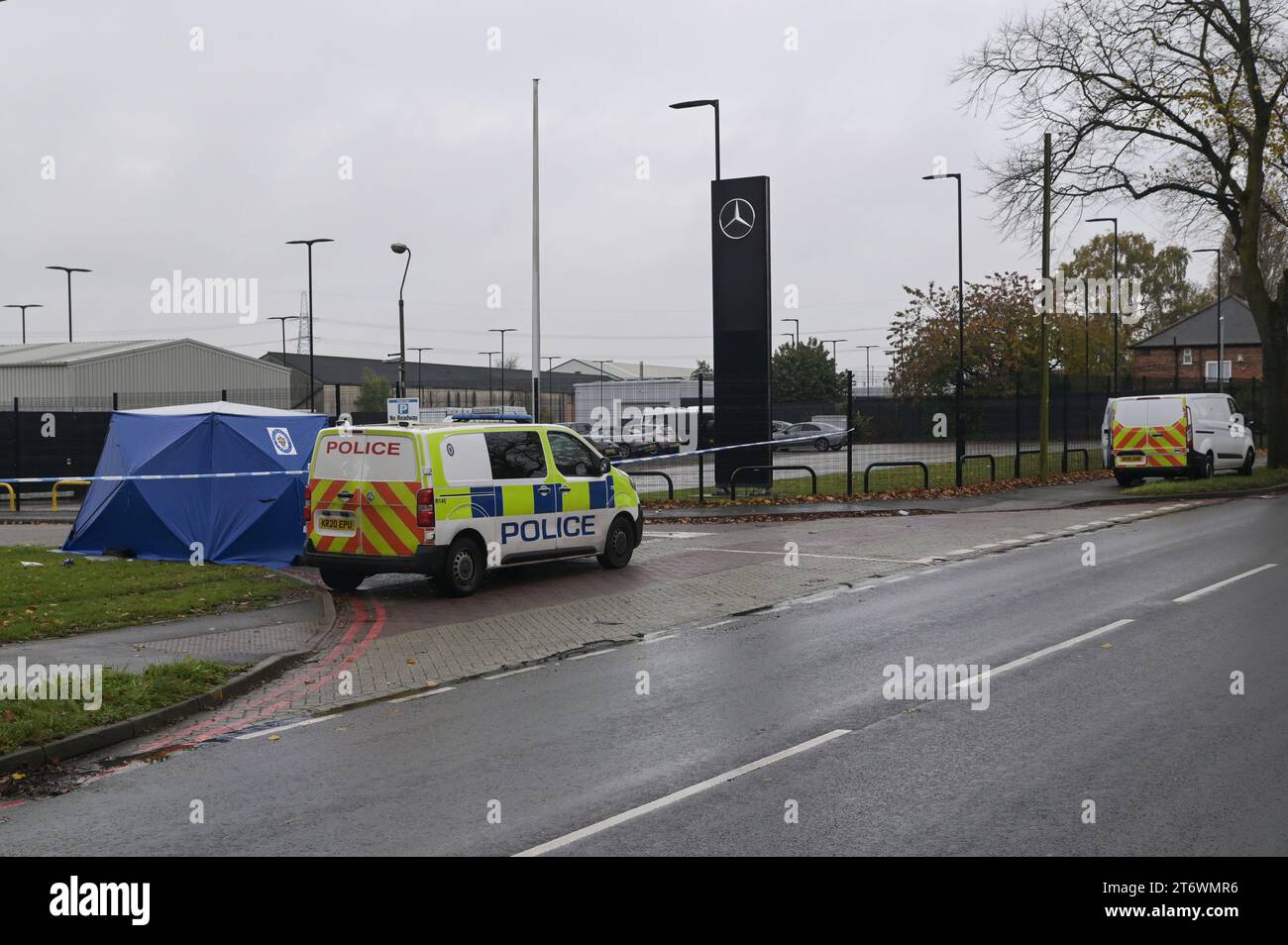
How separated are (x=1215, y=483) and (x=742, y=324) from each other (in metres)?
10.5

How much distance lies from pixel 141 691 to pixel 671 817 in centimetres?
438

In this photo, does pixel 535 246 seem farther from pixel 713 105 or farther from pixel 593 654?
pixel 593 654

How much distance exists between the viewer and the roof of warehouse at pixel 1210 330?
81.2m

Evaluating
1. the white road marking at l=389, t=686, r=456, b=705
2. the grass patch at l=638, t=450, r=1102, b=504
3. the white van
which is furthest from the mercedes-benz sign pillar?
the white road marking at l=389, t=686, r=456, b=705

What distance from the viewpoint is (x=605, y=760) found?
713 centimetres

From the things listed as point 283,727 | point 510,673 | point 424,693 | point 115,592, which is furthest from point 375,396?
point 283,727

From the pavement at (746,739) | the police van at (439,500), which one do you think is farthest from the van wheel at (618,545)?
the pavement at (746,739)

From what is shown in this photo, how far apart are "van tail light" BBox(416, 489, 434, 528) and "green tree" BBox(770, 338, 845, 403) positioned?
199ft

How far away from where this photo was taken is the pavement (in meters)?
5.87

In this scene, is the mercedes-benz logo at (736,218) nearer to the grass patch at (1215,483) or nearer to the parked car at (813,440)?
the grass patch at (1215,483)

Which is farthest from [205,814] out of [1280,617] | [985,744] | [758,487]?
[758,487]
